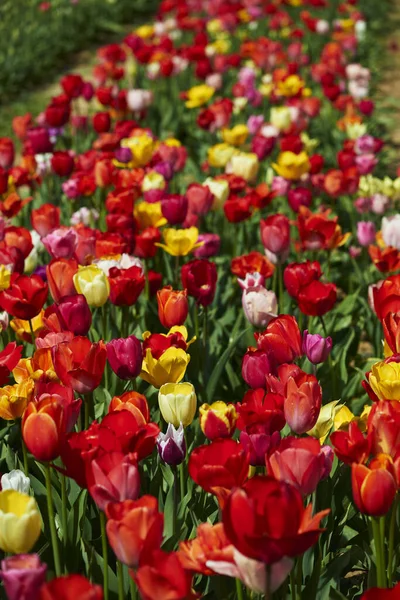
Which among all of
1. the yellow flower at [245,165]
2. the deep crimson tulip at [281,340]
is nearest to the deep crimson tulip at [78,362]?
the deep crimson tulip at [281,340]

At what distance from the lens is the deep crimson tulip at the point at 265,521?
4.13ft

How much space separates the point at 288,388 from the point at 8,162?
3.04 m

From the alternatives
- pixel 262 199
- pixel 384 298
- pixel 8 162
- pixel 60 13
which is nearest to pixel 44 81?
pixel 60 13

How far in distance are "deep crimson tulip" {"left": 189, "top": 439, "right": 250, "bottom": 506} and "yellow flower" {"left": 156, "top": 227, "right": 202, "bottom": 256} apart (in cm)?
161

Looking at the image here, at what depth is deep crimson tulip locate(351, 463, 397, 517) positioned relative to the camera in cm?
152

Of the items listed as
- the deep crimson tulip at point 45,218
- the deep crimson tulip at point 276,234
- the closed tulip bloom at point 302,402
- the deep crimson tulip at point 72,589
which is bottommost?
the deep crimson tulip at point 276,234

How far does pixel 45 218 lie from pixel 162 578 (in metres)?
2.31

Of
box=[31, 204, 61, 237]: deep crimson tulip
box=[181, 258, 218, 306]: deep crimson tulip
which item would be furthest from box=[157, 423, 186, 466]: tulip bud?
box=[31, 204, 61, 237]: deep crimson tulip

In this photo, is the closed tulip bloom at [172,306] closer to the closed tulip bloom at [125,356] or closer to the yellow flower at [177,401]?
the closed tulip bloom at [125,356]

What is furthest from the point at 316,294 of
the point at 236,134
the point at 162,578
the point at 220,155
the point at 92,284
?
the point at 236,134

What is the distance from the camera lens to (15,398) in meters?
1.97

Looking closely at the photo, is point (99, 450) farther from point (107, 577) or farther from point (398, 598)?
point (398, 598)

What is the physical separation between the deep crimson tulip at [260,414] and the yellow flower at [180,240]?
4.45 ft

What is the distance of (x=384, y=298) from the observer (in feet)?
7.86
